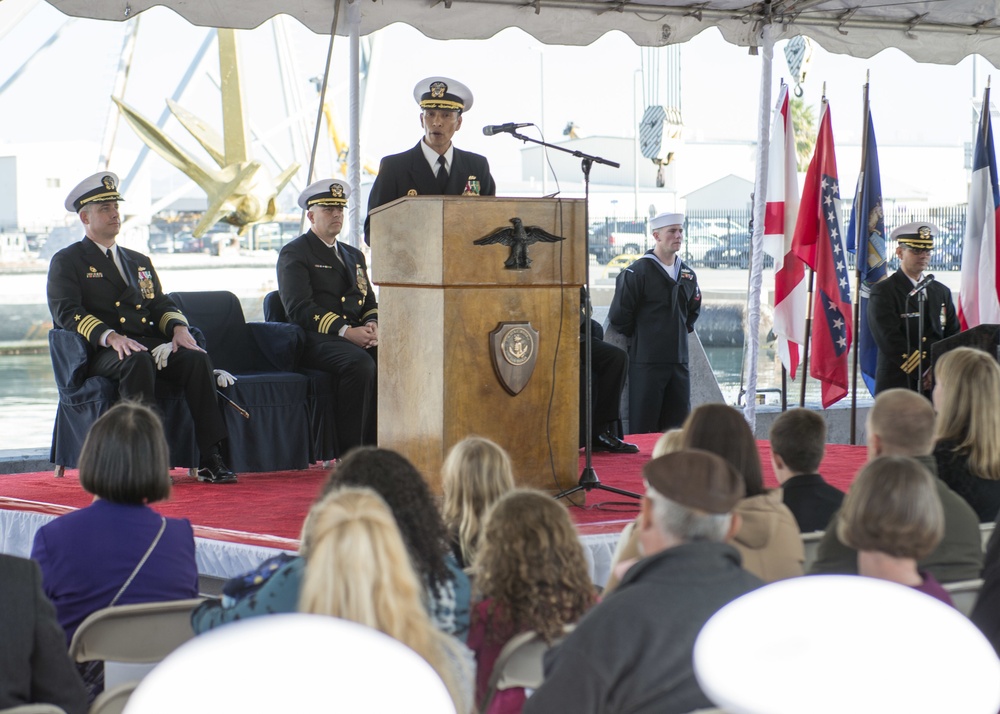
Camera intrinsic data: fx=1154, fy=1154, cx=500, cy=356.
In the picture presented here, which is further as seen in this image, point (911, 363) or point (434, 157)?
point (911, 363)

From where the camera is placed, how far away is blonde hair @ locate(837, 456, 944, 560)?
2.05m

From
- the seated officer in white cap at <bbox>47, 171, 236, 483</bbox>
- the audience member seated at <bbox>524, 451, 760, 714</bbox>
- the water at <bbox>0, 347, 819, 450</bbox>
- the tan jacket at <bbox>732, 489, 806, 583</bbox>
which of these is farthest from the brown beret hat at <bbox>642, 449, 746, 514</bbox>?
the water at <bbox>0, 347, 819, 450</bbox>

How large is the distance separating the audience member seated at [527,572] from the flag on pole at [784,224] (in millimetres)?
4906

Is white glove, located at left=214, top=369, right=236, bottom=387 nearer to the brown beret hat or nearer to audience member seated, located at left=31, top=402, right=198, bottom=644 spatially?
audience member seated, located at left=31, top=402, right=198, bottom=644

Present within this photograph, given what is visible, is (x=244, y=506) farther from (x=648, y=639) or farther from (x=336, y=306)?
(x=648, y=639)

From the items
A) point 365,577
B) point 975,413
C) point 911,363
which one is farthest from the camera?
point 911,363

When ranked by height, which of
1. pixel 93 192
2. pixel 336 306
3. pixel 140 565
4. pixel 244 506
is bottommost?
pixel 244 506

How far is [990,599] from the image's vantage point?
2.19 metres

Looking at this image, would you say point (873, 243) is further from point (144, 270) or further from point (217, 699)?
point (217, 699)

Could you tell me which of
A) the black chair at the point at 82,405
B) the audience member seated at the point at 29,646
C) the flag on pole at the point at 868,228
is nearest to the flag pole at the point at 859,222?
the flag on pole at the point at 868,228

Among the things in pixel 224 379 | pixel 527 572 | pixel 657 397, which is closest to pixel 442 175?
pixel 224 379

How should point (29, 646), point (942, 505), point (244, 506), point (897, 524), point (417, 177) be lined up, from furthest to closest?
point (417, 177)
point (244, 506)
point (942, 505)
point (897, 524)
point (29, 646)

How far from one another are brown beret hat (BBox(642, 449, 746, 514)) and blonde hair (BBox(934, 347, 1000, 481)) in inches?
67.8

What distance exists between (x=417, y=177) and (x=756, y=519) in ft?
10.8
